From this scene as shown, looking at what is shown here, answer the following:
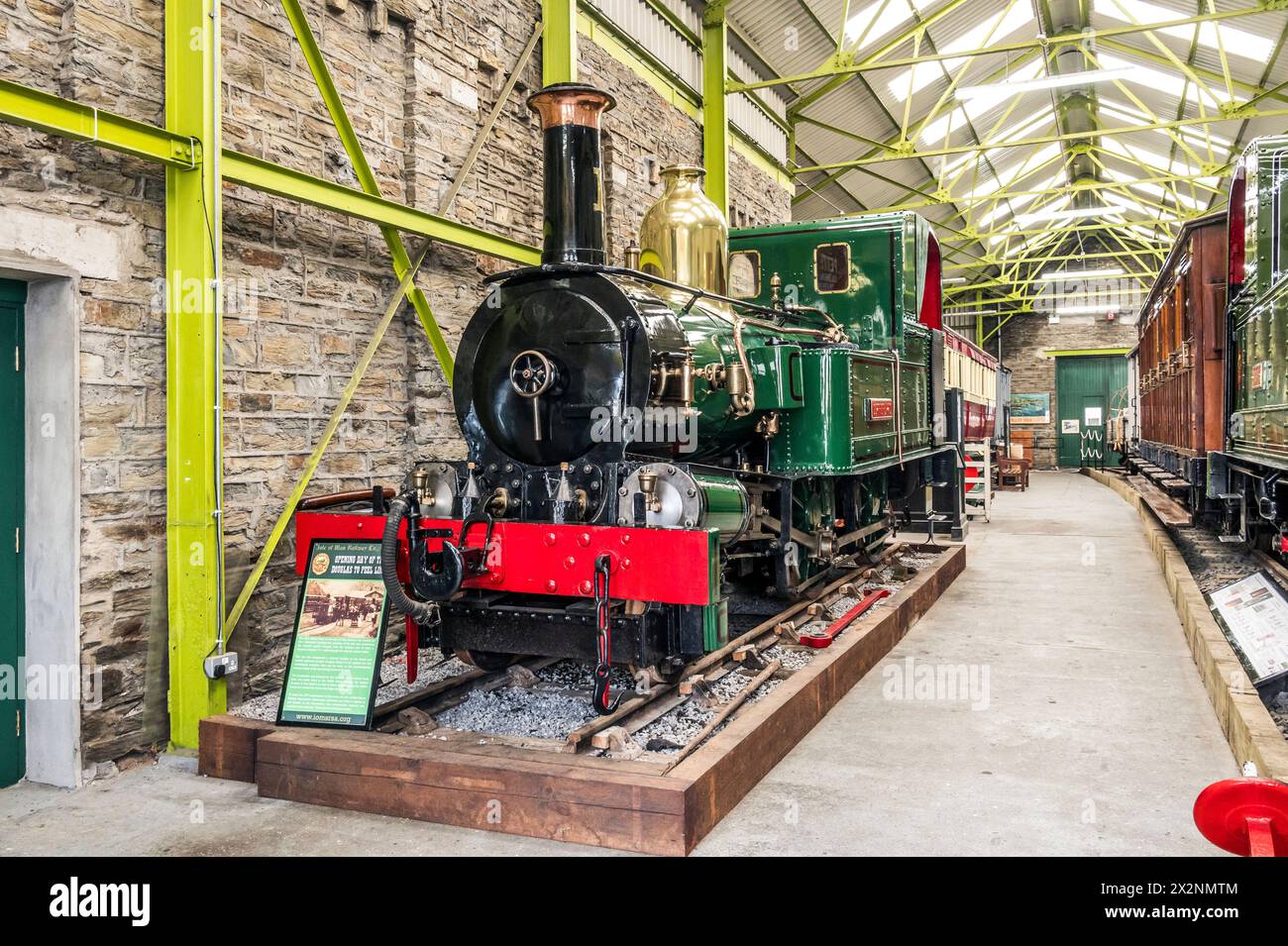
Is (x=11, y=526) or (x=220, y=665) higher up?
(x=11, y=526)

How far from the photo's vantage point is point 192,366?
13.1 feet

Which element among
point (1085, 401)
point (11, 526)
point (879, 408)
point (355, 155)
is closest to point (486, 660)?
Answer: point (11, 526)

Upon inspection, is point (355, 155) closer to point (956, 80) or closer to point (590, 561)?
point (590, 561)

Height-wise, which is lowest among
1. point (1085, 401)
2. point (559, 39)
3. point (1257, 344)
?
point (1257, 344)

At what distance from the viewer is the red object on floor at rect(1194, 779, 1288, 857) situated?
1.90m

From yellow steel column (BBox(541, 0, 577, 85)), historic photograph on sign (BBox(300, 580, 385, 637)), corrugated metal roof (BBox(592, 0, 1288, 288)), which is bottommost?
historic photograph on sign (BBox(300, 580, 385, 637))

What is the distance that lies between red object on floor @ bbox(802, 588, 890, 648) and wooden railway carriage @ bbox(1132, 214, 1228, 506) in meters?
3.01

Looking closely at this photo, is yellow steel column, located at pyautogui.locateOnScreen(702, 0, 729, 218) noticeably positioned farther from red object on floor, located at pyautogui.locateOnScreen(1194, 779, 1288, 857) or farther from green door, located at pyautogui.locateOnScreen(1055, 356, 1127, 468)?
green door, located at pyautogui.locateOnScreen(1055, 356, 1127, 468)

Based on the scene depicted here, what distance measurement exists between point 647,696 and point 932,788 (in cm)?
119

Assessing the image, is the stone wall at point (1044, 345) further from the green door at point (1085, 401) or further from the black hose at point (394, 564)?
the black hose at point (394, 564)

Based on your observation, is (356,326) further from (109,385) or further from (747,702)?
(747,702)

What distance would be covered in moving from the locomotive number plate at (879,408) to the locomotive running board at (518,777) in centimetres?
235

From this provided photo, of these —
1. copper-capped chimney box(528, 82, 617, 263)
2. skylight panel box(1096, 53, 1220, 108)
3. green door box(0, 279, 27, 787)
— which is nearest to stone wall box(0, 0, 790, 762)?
green door box(0, 279, 27, 787)

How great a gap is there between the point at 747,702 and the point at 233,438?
2.70m
